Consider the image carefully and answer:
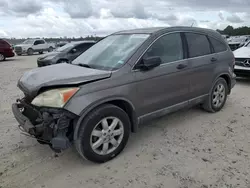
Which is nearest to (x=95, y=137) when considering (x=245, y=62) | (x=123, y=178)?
(x=123, y=178)

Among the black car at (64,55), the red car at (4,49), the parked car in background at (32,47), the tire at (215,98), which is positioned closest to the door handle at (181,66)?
the tire at (215,98)

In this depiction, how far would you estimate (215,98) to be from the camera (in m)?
5.06

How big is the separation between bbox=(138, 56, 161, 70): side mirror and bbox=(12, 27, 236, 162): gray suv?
0.01m

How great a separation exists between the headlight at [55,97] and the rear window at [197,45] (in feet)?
8.03

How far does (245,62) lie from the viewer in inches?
299

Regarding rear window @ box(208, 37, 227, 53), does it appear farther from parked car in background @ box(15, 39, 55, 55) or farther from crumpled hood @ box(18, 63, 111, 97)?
parked car in background @ box(15, 39, 55, 55)

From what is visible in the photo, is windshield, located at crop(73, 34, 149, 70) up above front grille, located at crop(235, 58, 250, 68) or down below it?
above

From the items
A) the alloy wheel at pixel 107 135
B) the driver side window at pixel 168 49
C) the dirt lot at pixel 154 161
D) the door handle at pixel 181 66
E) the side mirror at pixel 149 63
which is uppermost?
the driver side window at pixel 168 49

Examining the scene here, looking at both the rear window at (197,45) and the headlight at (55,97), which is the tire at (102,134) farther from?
the rear window at (197,45)

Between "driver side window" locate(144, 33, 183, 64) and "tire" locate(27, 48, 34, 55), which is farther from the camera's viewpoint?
"tire" locate(27, 48, 34, 55)

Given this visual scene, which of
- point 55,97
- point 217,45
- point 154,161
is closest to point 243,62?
point 217,45

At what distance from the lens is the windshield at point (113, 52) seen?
3576 mm

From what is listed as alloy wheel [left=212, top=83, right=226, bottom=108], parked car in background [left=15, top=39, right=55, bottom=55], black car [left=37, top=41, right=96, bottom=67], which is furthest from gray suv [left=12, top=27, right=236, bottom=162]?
parked car in background [left=15, top=39, right=55, bottom=55]

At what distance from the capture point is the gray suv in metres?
2.98
